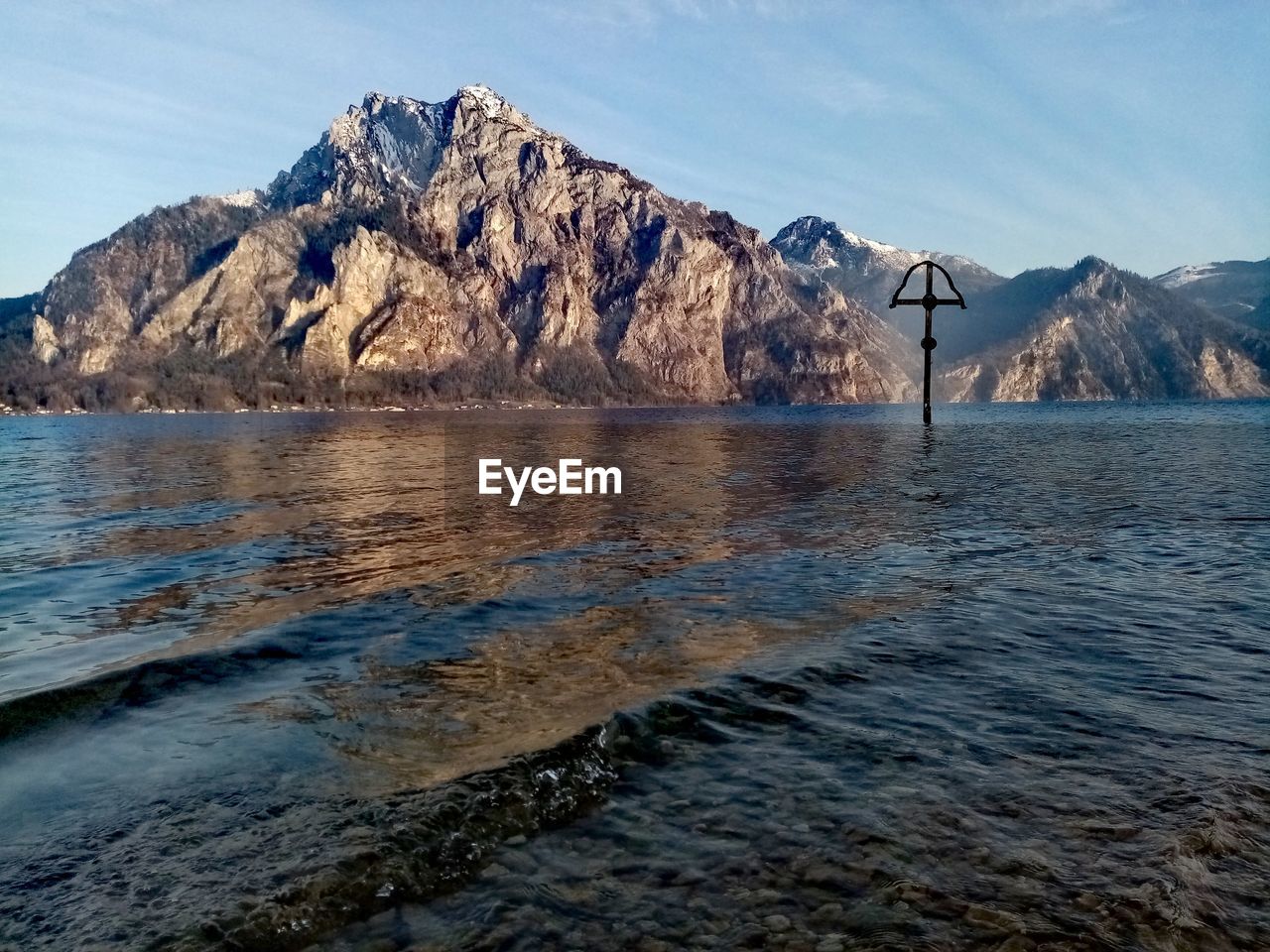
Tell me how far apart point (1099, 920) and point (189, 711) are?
11.4 meters

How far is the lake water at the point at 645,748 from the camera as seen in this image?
6344mm

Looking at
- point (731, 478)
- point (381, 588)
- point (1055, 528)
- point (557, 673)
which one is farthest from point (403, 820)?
point (731, 478)

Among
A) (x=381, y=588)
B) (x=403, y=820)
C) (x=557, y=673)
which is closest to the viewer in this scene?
(x=403, y=820)

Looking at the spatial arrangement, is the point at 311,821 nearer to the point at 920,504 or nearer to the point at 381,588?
the point at 381,588

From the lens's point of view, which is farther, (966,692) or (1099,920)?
(966,692)

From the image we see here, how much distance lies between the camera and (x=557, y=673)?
12.5 meters

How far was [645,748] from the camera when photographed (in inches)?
376

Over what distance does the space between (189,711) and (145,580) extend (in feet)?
38.0

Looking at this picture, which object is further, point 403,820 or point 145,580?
point 145,580

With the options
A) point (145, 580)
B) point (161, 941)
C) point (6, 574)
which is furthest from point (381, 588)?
point (161, 941)

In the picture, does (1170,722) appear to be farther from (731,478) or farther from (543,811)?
(731,478)

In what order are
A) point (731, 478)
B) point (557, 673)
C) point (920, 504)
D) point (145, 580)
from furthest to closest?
point (731, 478)
point (920, 504)
point (145, 580)
point (557, 673)

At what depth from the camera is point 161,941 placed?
5.97 metres

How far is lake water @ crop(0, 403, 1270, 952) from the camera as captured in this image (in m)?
6.34
